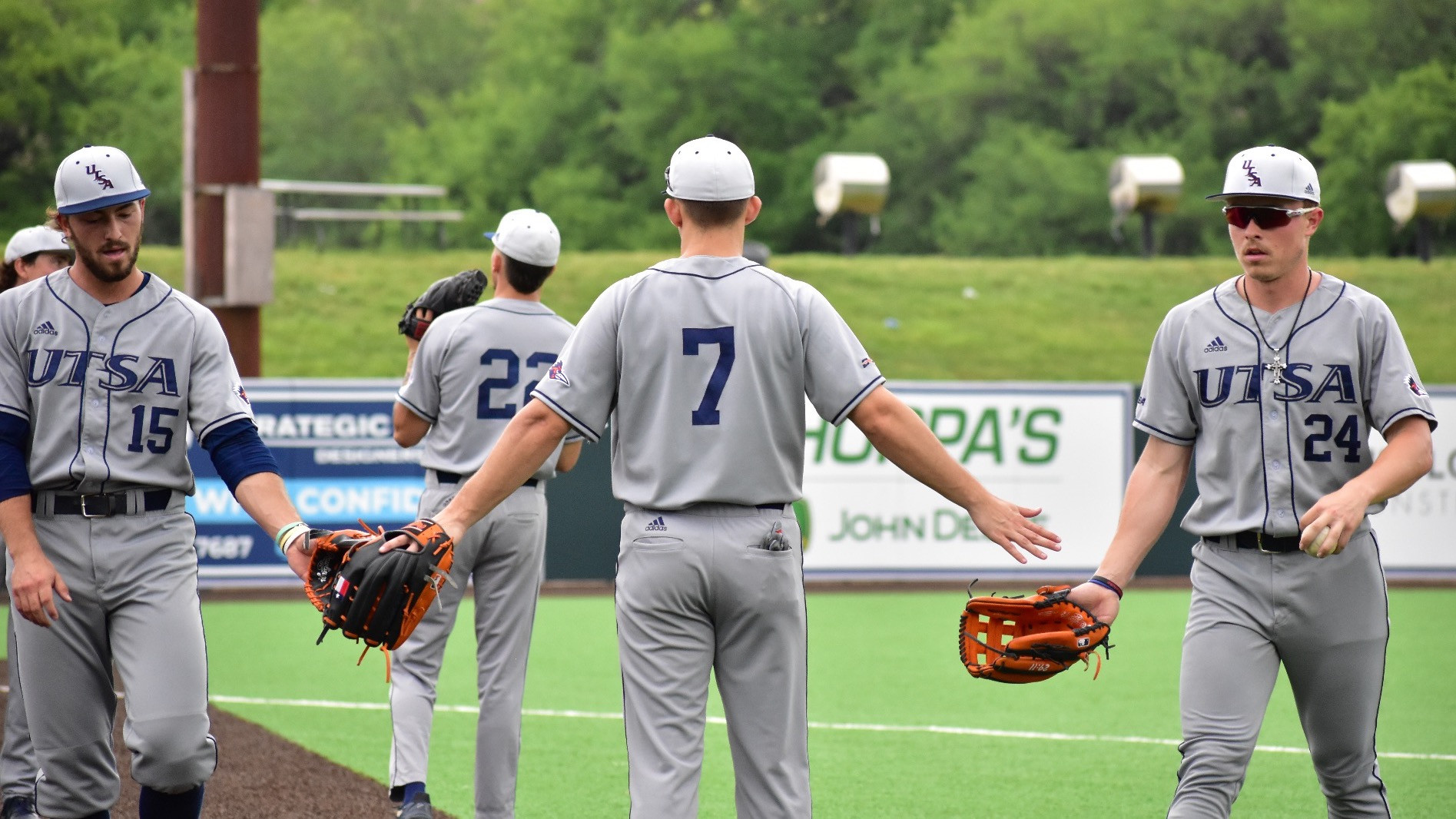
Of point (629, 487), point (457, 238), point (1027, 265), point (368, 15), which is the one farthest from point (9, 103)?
point (629, 487)

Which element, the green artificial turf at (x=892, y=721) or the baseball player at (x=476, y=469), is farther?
the green artificial turf at (x=892, y=721)

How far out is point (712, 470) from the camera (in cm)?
410

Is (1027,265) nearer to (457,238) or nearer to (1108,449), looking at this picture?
(1108,449)

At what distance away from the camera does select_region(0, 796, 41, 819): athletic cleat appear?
558cm

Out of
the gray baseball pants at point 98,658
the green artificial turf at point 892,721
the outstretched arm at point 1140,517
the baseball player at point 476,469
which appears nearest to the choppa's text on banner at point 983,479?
the green artificial turf at point 892,721

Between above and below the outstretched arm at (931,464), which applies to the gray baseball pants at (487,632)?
below

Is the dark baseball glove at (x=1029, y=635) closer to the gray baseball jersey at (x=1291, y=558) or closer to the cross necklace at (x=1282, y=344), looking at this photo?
the gray baseball jersey at (x=1291, y=558)

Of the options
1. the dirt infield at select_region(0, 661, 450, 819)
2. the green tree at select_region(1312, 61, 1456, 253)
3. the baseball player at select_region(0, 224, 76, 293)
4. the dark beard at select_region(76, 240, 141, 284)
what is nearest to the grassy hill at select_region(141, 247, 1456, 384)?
the green tree at select_region(1312, 61, 1456, 253)

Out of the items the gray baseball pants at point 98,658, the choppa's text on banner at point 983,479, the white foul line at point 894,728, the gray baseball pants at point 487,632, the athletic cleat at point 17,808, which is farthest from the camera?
the choppa's text on banner at point 983,479

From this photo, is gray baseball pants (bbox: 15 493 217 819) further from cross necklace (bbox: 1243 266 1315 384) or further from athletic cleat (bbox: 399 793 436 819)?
cross necklace (bbox: 1243 266 1315 384)

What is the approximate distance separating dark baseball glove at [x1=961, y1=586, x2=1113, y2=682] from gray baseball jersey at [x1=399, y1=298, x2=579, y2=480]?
2.03m

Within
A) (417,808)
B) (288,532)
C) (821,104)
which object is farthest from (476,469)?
(821,104)

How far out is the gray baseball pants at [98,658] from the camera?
14.2ft

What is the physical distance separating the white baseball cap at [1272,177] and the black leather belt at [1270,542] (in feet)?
3.13
